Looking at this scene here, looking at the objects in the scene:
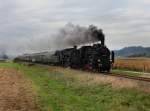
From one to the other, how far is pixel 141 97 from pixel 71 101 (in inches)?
133

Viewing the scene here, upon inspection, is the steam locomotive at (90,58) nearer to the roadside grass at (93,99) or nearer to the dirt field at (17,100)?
the roadside grass at (93,99)

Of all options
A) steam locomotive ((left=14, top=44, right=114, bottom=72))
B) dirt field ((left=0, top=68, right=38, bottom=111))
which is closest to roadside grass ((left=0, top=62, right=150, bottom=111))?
dirt field ((left=0, top=68, right=38, bottom=111))

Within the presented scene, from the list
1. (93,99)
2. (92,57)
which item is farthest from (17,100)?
(92,57)

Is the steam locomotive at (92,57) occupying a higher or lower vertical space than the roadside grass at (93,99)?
higher

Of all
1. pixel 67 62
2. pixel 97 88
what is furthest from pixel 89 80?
pixel 67 62

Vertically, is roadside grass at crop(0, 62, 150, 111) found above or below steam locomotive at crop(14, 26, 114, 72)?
below

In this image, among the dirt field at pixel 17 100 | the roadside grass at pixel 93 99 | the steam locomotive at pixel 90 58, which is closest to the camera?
the roadside grass at pixel 93 99

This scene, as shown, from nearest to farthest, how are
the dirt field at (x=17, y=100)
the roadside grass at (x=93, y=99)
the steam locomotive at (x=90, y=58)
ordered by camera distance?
the roadside grass at (x=93, y=99)
the dirt field at (x=17, y=100)
the steam locomotive at (x=90, y=58)

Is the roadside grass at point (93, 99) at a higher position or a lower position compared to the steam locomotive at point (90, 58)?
lower

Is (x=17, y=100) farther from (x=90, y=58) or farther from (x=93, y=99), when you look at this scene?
(x=90, y=58)

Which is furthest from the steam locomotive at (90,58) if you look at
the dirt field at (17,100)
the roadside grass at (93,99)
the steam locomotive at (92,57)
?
the dirt field at (17,100)

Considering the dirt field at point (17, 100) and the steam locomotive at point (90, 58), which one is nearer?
the dirt field at point (17, 100)

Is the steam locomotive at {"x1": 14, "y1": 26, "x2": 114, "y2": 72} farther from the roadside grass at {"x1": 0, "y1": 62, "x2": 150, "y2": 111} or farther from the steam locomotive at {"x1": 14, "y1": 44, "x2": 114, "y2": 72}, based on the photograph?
the roadside grass at {"x1": 0, "y1": 62, "x2": 150, "y2": 111}

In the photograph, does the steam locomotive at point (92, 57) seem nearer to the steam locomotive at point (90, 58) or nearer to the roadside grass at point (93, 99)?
the steam locomotive at point (90, 58)
